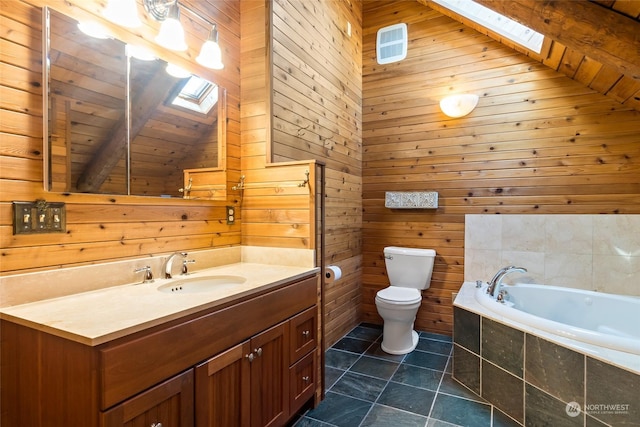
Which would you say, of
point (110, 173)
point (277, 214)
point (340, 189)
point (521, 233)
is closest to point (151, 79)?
point (110, 173)

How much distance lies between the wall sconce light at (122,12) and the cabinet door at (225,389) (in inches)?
59.1

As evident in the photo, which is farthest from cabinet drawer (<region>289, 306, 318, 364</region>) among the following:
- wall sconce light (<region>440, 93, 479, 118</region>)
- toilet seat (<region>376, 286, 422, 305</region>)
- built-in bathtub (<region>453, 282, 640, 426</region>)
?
wall sconce light (<region>440, 93, 479, 118</region>)

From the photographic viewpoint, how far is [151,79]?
170cm

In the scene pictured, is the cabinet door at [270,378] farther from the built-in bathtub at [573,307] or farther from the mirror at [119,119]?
the built-in bathtub at [573,307]

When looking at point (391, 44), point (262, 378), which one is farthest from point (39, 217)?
point (391, 44)

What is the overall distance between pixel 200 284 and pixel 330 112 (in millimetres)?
1842

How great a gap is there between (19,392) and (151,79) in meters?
1.43

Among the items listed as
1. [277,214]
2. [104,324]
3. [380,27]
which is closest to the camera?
[104,324]

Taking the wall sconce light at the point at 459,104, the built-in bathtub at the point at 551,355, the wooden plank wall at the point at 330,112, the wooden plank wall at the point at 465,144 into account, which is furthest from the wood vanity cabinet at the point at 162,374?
the wall sconce light at the point at 459,104

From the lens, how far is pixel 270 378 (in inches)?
62.7

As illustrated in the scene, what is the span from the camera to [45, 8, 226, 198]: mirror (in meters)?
1.33

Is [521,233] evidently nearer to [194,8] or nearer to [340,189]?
[340,189]

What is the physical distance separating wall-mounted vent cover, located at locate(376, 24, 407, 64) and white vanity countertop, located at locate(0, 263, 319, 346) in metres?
2.79

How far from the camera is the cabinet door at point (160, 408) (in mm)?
959
